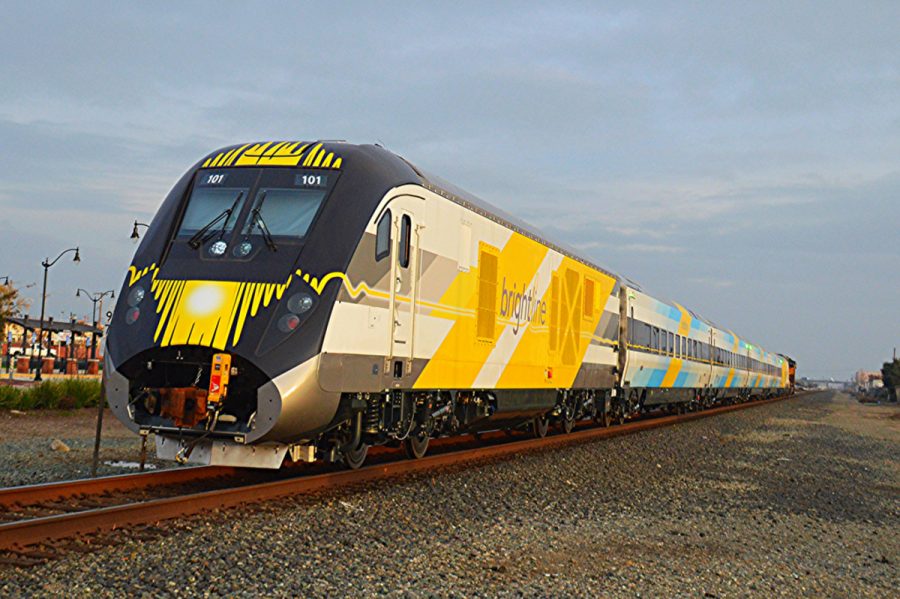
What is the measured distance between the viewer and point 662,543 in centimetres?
830

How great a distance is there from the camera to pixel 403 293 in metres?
10.6

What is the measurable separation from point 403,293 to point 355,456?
2.02 m

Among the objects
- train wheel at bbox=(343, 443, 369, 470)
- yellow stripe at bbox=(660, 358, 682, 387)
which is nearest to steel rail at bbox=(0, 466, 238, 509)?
train wheel at bbox=(343, 443, 369, 470)

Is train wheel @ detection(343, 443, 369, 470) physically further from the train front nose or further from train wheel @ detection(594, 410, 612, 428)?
train wheel @ detection(594, 410, 612, 428)

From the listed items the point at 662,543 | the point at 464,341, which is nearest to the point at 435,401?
the point at 464,341

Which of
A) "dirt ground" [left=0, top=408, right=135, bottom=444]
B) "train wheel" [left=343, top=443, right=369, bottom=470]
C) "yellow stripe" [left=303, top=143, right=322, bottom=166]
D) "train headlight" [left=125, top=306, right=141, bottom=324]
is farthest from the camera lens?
"dirt ground" [left=0, top=408, right=135, bottom=444]

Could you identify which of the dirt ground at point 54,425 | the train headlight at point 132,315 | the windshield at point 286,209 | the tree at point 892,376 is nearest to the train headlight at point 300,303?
the windshield at point 286,209

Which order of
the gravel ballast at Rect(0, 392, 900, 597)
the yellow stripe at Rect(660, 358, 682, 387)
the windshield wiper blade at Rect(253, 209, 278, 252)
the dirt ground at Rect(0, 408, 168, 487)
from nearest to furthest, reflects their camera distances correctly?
the gravel ballast at Rect(0, 392, 900, 597) → the windshield wiper blade at Rect(253, 209, 278, 252) → the dirt ground at Rect(0, 408, 168, 487) → the yellow stripe at Rect(660, 358, 682, 387)

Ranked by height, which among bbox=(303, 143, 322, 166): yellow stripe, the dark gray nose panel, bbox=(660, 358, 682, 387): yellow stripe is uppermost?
bbox=(303, 143, 322, 166): yellow stripe

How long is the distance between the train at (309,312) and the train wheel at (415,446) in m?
0.03

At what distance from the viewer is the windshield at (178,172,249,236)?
999 centimetres

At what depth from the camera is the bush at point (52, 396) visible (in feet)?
71.9

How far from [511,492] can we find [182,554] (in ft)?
16.2

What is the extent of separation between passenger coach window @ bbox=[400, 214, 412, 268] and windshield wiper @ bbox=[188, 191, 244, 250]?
5.99 feet
